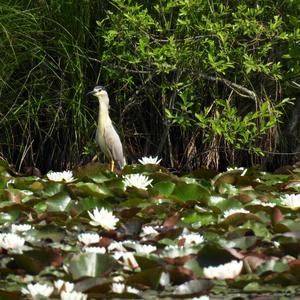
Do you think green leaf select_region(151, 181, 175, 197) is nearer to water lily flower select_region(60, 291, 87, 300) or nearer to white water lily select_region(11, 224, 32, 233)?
white water lily select_region(11, 224, 32, 233)

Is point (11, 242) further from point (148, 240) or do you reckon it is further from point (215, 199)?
point (215, 199)

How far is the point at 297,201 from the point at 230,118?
3.73m

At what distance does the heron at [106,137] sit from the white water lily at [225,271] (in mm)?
4577

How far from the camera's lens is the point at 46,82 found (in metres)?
8.38

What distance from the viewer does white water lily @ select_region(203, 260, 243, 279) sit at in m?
2.81

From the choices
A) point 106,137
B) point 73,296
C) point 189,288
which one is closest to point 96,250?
point 189,288

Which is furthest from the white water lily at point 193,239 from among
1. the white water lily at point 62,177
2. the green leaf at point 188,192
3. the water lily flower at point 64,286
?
the white water lily at point 62,177

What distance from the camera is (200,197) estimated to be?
4246mm

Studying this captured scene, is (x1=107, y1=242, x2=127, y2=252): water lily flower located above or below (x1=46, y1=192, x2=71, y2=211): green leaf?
above

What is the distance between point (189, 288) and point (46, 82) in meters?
5.92

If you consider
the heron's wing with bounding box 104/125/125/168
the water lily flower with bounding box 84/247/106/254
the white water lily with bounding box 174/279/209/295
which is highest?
the white water lily with bounding box 174/279/209/295

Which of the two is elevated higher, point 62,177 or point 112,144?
point 62,177

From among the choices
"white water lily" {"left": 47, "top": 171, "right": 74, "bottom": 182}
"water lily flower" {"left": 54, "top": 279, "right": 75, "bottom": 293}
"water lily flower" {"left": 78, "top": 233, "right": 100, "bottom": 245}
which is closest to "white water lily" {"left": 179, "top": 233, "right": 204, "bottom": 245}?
"water lily flower" {"left": 78, "top": 233, "right": 100, "bottom": 245}

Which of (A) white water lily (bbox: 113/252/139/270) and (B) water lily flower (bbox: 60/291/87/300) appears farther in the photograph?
(A) white water lily (bbox: 113/252/139/270)
